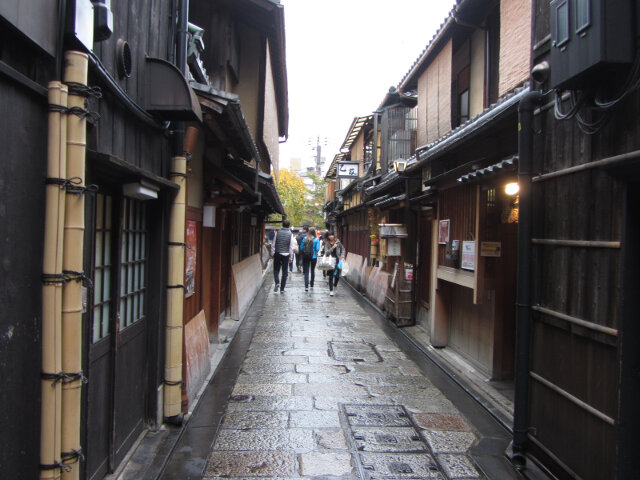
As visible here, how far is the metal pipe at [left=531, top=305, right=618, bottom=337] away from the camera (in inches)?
143

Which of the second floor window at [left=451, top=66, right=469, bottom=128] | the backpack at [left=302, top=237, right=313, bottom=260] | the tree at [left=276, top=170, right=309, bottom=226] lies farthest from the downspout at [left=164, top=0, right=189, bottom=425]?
the tree at [left=276, top=170, right=309, bottom=226]

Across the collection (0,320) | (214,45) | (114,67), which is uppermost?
(214,45)

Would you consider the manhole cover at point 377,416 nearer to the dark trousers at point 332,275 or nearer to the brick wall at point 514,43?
the brick wall at point 514,43

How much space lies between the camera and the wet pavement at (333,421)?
4.66 meters

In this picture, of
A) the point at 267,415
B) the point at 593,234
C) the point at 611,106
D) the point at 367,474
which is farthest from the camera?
Result: the point at 267,415

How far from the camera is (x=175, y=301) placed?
5.48 metres

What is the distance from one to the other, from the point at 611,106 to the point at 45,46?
12.9ft

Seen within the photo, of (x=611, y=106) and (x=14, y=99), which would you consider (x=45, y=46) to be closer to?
(x=14, y=99)

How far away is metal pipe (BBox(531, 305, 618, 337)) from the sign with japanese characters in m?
19.1

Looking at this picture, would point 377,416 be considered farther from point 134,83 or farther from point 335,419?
point 134,83

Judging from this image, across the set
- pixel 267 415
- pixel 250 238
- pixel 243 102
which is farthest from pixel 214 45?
pixel 250 238

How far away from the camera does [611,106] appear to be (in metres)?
3.62

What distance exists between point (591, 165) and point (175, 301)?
14.6 ft

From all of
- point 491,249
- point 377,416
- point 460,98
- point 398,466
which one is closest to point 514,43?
point 460,98
